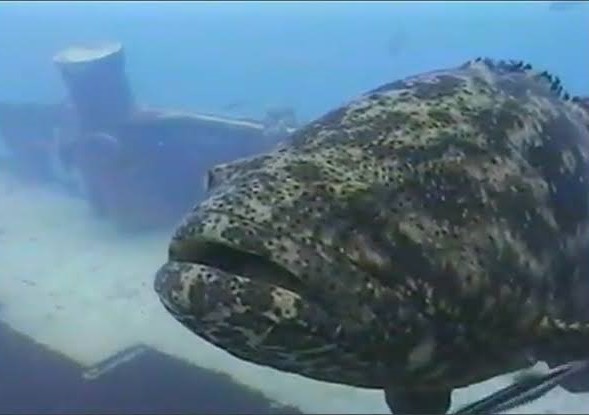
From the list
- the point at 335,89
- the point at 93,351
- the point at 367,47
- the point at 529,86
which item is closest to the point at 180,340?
the point at 93,351

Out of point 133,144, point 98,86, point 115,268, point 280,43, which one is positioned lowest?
point 280,43

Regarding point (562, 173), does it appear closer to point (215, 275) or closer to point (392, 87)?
point (392, 87)

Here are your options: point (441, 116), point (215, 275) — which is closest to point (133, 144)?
point (441, 116)

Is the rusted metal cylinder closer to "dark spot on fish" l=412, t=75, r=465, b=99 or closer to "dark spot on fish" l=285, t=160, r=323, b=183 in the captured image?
"dark spot on fish" l=412, t=75, r=465, b=99

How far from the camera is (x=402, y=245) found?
7.10 feet

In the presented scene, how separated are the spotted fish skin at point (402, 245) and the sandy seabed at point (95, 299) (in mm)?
2142

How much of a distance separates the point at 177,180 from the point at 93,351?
22.1 ft

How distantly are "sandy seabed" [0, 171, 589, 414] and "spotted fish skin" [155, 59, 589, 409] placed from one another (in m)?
2.14

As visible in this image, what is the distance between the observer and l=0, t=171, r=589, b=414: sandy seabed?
28.0ft

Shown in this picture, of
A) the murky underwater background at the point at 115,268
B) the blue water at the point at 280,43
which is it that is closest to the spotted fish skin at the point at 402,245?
the murky underwater background at the point at 115,268

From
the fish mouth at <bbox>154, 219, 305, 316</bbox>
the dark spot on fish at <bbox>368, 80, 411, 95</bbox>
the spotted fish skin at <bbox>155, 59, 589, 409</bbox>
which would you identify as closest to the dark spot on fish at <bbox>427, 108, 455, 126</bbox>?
the spotted fish skin at <bbox>155, 59, 589, 409</bbox>

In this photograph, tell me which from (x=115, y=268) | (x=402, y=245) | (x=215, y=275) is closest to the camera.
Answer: (x=215, y=275)

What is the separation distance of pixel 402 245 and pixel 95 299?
11.1 m

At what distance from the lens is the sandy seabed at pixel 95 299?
8.54 meters
